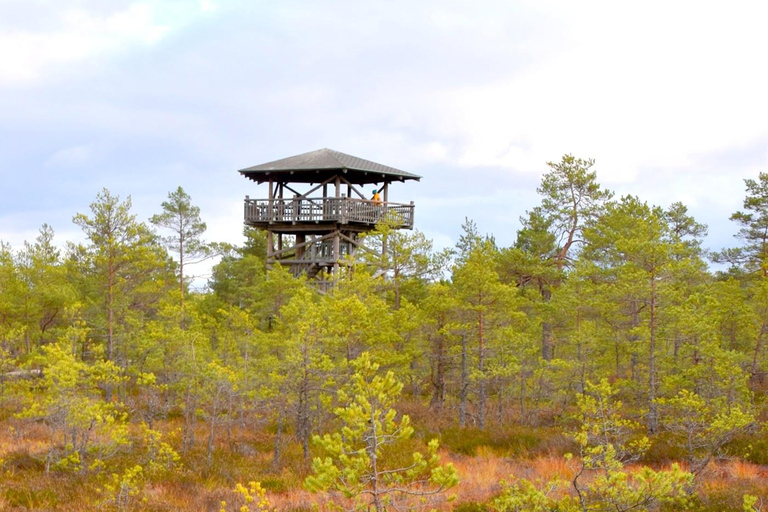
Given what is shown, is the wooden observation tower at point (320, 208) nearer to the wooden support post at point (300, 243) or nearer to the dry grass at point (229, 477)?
the wooden support post at point (300, 243)

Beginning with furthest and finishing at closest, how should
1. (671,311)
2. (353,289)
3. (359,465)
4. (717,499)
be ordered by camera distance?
(353,289) → (671,311) → (717,499) → (359,465)

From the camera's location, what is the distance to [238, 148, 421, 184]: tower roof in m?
28.6

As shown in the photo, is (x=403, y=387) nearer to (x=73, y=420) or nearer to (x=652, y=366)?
(x=652, y=366)

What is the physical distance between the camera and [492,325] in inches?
733

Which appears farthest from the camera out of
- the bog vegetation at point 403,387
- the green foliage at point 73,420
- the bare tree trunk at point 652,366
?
the bare tree trunk at point 652,366

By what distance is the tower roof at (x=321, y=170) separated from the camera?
93.9 ft

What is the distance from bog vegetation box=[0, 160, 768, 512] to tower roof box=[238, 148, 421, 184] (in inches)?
211

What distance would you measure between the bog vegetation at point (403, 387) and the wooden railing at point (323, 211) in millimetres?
3362

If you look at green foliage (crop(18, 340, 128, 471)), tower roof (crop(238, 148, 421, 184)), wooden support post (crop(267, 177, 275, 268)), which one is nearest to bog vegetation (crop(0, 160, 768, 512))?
green foliage (crop(18, 340, 128, 471))

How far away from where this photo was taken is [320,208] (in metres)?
28.5

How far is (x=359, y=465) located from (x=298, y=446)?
11.2 meters

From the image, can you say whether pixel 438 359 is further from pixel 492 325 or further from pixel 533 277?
pixel 533 277

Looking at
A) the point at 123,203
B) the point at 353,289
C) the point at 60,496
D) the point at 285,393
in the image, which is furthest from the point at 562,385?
the point at 123,203

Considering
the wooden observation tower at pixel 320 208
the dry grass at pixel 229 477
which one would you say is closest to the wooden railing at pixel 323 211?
the wooden observation tower at pixel 320 208
